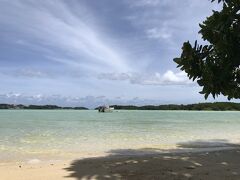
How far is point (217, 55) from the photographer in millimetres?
9938

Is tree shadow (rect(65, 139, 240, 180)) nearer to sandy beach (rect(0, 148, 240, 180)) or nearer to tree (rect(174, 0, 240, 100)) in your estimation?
sandy beach (rect(0, 148, 240, 180))

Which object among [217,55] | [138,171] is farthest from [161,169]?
[217,55]

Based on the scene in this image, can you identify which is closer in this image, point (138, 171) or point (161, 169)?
point (138, 171)

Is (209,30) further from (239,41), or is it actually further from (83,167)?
(83,167)

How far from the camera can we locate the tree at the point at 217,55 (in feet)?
31.3

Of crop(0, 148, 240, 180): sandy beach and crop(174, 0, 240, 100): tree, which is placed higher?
crop(174, 0, 240, 100): tree

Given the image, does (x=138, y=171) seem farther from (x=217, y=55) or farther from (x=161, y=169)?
(x=217, y=55)

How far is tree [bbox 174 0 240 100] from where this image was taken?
9539 mm

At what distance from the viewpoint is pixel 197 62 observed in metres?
9.86

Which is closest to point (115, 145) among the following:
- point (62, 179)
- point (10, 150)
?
point (10, 150)

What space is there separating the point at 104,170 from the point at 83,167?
986mm

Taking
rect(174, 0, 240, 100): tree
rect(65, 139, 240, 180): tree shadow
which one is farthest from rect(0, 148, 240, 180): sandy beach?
rect(174, 0, 240, 100): tree

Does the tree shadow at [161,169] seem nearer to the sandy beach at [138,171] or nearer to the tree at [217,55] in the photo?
the sandy beach at [138,171]

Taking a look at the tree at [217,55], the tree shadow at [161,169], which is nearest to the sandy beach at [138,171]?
the tree shadow at [161,169]
